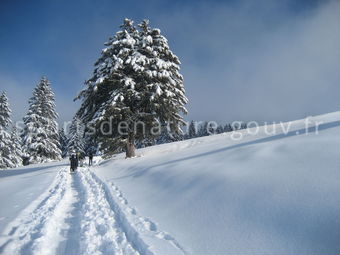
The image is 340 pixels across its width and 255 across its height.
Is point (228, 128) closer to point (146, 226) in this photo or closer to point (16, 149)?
point (16, 149)

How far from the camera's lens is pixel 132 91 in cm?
1532

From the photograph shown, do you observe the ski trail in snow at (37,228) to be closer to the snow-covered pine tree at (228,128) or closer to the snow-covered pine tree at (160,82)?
the snow-covered pine tree at (160,82)

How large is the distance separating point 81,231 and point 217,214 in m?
2.75

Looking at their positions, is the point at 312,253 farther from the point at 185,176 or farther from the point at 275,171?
the point at 185,176

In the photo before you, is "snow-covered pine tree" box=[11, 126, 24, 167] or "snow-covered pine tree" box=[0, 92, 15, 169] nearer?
"snow-covered pine tree" box=[0, 92, 15, 169]

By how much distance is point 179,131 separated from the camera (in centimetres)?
1650

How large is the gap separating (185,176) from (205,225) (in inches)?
104

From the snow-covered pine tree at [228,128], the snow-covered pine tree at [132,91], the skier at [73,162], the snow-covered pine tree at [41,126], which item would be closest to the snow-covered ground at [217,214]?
the snow-covered pine tree at [132,91]

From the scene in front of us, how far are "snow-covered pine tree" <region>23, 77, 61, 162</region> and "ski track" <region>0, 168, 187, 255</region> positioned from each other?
85.1 ft

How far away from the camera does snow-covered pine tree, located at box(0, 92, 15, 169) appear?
27.9 metres

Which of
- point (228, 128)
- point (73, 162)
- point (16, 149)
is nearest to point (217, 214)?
point (73, 162)

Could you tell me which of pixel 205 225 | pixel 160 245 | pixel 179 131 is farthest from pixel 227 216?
pixel 179 131

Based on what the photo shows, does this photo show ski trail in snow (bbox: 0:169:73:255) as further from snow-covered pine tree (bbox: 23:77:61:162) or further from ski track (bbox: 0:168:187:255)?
snow-covered pine tree (bbox: 23:77:61:162)

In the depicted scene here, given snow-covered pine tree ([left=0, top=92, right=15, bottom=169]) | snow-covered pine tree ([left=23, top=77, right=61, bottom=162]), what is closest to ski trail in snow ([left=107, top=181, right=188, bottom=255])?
snow-covered pine tree ([left=23, top=77, right=61, bottom=162])
